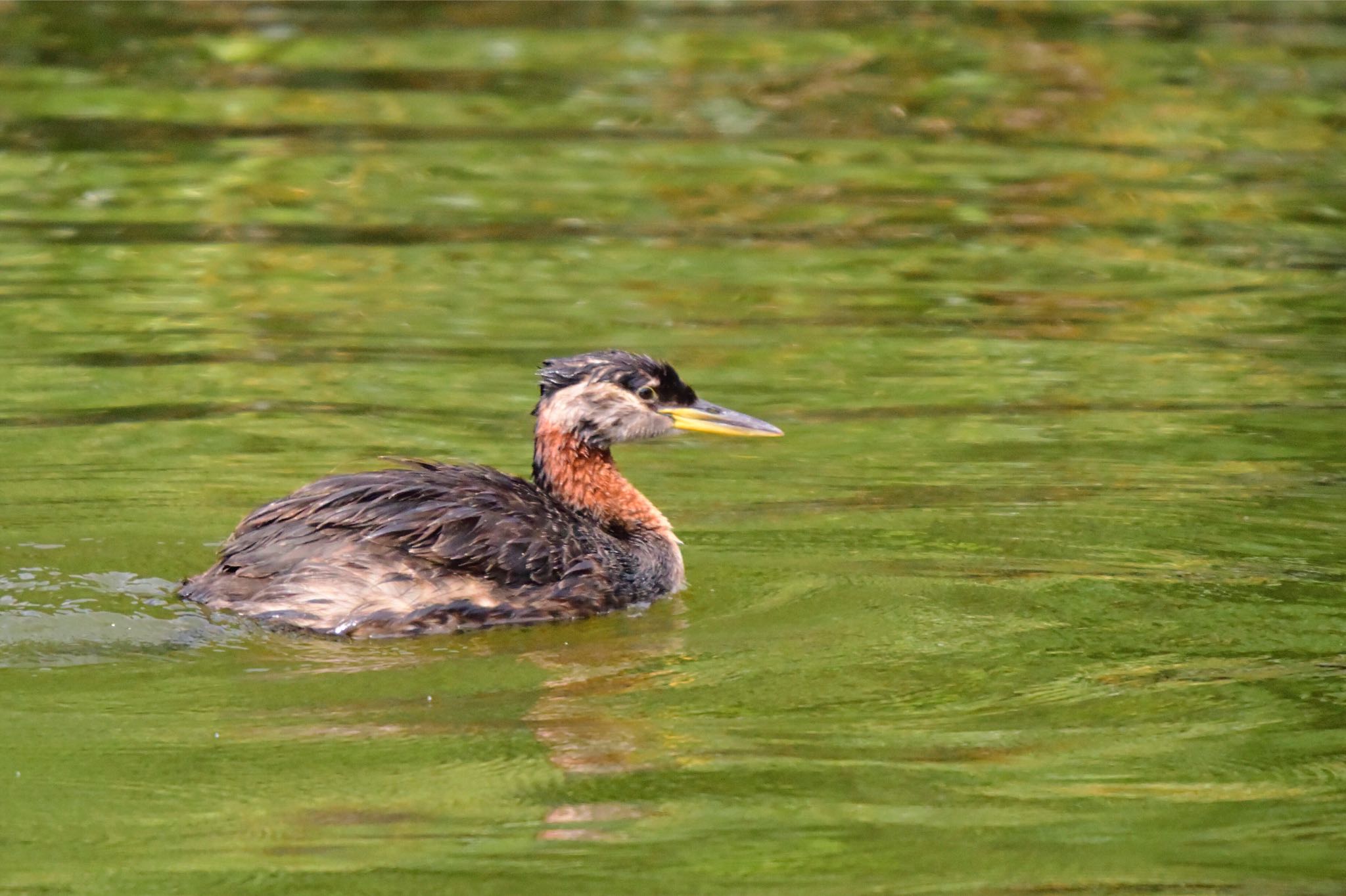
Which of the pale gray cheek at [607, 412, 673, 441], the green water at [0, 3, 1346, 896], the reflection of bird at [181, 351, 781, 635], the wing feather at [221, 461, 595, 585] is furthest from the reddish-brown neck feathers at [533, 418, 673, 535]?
the wing feather at [221, 461, 595, 585]

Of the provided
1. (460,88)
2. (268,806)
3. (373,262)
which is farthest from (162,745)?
(460,88)

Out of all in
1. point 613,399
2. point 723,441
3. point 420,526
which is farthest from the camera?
point 723,441

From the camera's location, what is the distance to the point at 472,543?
823 centimetres

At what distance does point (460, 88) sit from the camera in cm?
1881

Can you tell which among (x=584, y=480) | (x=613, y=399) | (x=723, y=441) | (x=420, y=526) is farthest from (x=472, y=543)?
(x=723, y=441)

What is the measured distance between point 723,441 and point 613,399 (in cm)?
236

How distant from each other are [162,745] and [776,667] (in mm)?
2095

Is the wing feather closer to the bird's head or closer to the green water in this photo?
the green water

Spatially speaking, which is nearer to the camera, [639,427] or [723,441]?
[639,427]

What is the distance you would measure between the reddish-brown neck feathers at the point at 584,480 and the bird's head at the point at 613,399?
47mm

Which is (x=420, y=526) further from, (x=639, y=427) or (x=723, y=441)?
(x=723, y=441)

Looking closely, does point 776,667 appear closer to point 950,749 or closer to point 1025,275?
point 950,749

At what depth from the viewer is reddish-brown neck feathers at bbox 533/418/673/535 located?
904cm

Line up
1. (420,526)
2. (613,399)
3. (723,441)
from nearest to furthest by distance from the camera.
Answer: (420,526)
(613,399)
(723,441)
